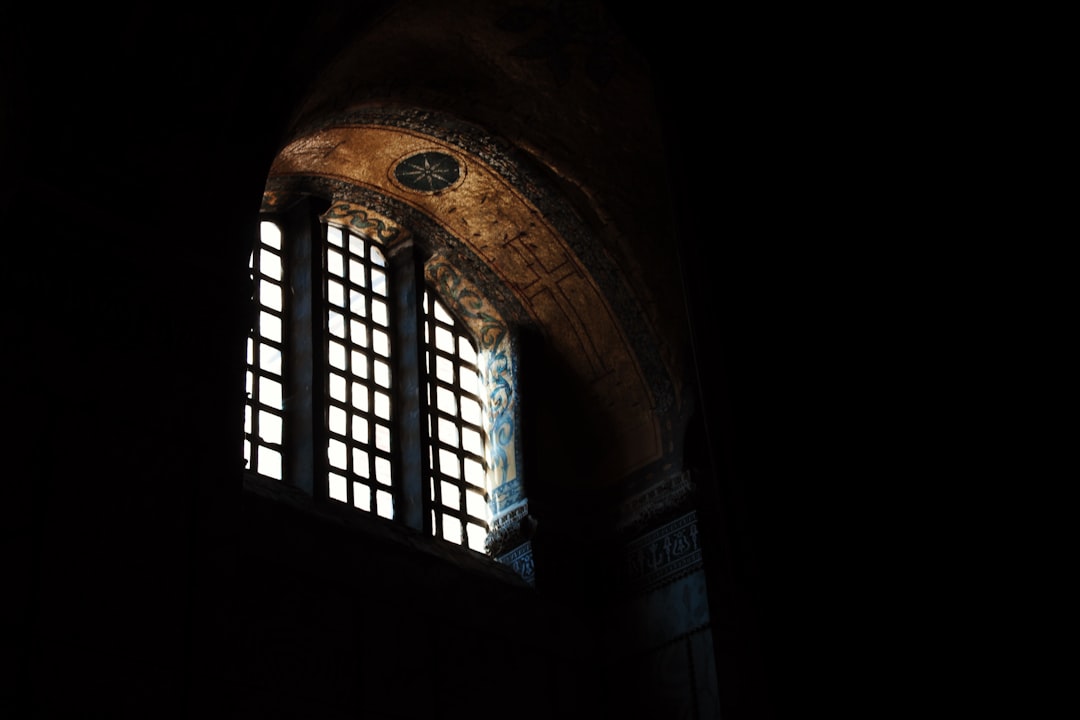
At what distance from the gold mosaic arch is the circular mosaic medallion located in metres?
0.04

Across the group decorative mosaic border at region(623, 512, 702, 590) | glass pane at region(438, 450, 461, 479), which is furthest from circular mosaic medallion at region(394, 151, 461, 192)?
decorative mosaic border at region(623, 512, 702, 590)

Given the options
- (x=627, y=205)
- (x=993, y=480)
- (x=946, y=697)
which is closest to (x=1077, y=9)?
(x=993, y=480)

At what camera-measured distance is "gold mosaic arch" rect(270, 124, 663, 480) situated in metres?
9.92

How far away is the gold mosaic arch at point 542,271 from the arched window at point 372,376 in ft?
1.13

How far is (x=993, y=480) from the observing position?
1.79 metres

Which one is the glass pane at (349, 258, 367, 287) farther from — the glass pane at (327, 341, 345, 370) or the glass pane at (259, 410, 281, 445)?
the glass pane at (259, 410, 281, 445)

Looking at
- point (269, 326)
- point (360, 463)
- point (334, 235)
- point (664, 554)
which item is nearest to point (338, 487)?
point (360, 463)

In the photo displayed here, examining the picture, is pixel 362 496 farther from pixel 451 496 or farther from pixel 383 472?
pixel 451 496

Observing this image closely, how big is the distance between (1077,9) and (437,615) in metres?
6.98

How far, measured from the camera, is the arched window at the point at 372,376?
8844mm

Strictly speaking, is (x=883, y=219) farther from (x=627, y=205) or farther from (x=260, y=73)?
(x=627, y=205)

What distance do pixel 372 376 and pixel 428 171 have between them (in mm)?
1690

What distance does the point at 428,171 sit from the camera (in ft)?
32.8

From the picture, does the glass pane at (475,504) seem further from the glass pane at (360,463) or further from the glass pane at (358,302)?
the glass pane at (358,302)
